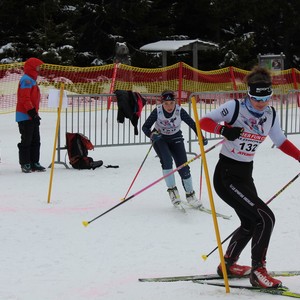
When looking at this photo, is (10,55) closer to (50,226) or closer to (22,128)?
(22,128)

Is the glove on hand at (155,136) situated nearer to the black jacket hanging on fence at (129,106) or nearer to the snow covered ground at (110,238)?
the snow covered ground at (110,238)

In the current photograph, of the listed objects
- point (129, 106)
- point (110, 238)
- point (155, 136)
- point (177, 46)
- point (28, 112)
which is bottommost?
point (110, 238)

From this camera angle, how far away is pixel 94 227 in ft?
24.7

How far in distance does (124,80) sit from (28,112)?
11985 mm

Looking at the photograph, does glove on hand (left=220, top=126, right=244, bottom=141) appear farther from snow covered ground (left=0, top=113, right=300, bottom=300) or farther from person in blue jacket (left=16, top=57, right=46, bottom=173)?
person in blue jacket (left=16, top=57, right=46, bottom=173)

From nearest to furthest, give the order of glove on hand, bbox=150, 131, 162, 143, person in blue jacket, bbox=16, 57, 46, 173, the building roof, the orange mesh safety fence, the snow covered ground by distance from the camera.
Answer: the snow covered ground → glove on hand, bbox=150, 131, 162, 143 → person in blue jacket, bbox=16, 57, 46, 173 → the orange mesh safety fence → the building roof

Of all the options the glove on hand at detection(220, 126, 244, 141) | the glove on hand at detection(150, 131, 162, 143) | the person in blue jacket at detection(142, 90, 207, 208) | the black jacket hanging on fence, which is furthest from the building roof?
the glove on hand at detection(220, 126, 244, 141)

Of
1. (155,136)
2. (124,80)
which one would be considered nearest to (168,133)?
(155,136)

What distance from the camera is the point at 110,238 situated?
7.07 meters

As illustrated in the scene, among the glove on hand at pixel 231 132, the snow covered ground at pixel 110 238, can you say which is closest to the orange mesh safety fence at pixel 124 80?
the snow covered ground at pixel 110 238

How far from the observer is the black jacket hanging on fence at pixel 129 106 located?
12039 mm

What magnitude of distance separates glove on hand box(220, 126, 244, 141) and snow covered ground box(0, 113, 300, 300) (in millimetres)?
1211

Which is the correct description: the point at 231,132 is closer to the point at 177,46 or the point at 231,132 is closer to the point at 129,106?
the point at 129,106

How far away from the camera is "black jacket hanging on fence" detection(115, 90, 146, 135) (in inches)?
474
